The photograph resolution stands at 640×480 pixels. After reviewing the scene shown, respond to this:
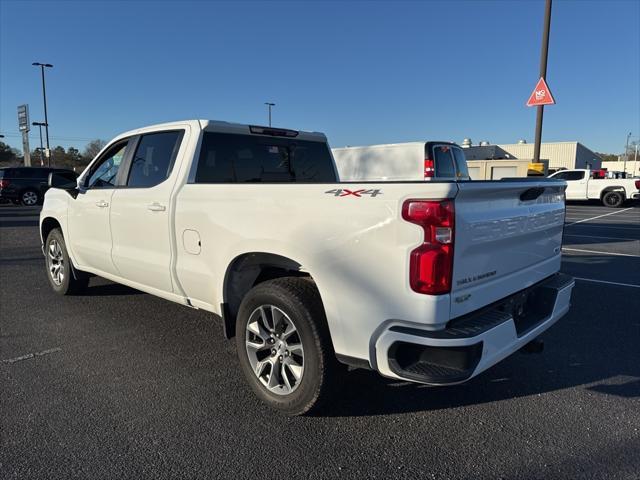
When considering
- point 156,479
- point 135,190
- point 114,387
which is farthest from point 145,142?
point 156,479

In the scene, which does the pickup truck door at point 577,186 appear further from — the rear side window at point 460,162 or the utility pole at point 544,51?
the utility pole at point 544,51

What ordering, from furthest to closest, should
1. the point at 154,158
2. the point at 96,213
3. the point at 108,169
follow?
the point at 108,169
the point at 96,213
the point at 154,158

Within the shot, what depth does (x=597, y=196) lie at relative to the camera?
2281cm

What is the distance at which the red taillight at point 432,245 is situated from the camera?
2379mm

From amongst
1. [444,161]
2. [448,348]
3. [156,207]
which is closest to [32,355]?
[156,207]

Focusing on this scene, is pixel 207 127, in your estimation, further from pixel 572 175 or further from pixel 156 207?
pixel 572 175

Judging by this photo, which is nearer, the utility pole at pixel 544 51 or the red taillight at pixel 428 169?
the utility pole at pixel 544 51

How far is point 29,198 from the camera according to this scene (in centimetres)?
2231

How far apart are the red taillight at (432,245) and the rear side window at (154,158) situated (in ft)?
7.90

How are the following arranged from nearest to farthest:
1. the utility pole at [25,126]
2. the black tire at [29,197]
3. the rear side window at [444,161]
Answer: the rear side window at [444,161] → the black tire at [29,197] → the utility pole at [25,126]

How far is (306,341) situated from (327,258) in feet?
1.72

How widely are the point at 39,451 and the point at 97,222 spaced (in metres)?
2.62

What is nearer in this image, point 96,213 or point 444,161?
point 96,213

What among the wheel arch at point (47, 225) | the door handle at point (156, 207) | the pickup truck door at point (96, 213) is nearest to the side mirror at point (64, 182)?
the pickup truck door at point (96, 213)
